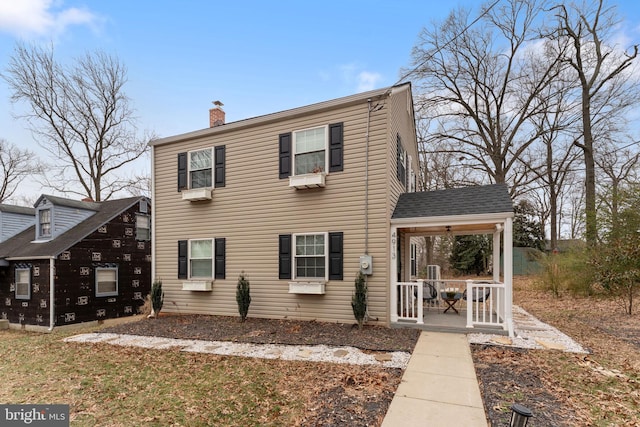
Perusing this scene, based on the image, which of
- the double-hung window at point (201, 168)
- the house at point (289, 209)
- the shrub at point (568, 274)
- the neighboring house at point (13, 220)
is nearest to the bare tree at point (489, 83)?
the shrub at point (568, 274)

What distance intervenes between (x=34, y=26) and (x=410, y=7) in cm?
1580

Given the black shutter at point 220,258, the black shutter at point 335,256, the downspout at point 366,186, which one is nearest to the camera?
the downspout at point 366,186

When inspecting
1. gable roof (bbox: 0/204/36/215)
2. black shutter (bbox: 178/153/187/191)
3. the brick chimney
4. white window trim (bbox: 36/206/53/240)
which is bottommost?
white window trim (bbox: 36/206/53/240)

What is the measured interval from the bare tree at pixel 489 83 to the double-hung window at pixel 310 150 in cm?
1260

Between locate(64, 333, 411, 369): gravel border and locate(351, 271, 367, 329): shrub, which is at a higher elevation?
locate(351, 271, 367, 329): shrub

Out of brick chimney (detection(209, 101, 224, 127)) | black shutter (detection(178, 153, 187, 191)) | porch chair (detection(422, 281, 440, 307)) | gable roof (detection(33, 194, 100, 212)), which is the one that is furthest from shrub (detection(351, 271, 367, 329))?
gable roof (detection(33, 194, 100, 212))

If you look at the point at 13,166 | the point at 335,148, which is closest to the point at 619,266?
the point at 335,148

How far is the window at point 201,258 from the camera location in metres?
9.12

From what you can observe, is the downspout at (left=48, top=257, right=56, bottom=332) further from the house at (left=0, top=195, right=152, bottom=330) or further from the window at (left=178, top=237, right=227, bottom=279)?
the window at (left=178, top=237, right=227, bottom=279)

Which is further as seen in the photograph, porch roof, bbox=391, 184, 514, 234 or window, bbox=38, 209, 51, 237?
window, bbox=38, 209, 51, 237

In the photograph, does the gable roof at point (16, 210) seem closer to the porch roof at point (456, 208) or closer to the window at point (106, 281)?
the window at point (106, 281)

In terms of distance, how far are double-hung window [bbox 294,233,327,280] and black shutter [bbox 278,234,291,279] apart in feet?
0.61

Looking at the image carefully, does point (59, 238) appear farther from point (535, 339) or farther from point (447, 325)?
point (535, 339)

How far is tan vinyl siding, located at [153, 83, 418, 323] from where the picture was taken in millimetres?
7309
